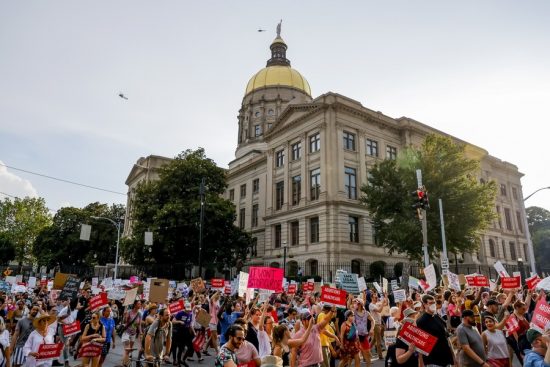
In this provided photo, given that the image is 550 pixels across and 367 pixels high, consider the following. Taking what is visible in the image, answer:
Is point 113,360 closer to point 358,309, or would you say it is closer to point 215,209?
point 358,309

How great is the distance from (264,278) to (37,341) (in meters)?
5.18

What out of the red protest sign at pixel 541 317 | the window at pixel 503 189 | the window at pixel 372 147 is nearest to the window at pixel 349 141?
the window at pixel 372 147

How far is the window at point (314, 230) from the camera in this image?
40112mm

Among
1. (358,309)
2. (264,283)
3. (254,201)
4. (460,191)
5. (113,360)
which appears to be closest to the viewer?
(264,283)

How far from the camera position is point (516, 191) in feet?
211

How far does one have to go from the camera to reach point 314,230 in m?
40.6

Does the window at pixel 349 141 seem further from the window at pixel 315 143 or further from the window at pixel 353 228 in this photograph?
the window at pixel 353 228

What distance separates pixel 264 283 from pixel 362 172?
32792 mm

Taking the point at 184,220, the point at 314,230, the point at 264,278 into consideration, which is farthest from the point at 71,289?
the point at 314,230

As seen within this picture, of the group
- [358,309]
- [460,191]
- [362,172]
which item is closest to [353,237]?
A: [362,172]

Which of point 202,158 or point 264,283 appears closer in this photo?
point 264,283

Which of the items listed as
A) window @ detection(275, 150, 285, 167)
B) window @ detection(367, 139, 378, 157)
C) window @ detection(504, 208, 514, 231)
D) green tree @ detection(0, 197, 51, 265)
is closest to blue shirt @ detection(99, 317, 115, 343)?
window @ detection(367, 139, 378, 157)

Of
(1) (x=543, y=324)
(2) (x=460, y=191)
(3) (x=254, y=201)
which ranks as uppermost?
(3) (x=254, y=201)

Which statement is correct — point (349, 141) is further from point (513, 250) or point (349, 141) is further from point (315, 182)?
point (513, 250)
